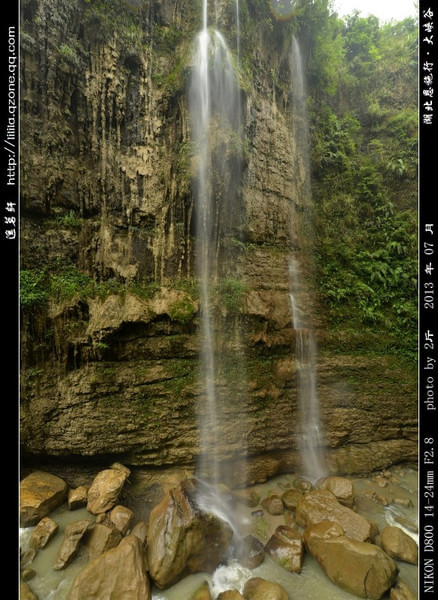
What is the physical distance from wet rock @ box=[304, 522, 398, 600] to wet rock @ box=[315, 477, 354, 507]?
4.45 feet

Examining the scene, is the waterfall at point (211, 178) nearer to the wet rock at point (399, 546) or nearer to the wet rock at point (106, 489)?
the wet rock at point (106, 489)

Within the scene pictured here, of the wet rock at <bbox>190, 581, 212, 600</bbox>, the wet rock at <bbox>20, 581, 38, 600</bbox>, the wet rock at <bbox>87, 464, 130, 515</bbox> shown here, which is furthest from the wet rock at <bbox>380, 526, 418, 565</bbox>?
the wet rock at <bbox>20, 581, 38, 600</bbox>

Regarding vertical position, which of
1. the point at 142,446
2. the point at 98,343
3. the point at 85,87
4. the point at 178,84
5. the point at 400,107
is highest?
the point at 400,107

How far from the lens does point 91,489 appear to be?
5.05 metres

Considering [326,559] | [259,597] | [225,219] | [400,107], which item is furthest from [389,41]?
[259,597]

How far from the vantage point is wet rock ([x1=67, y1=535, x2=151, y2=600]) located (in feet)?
11.3

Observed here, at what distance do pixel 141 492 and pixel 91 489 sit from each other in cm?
99

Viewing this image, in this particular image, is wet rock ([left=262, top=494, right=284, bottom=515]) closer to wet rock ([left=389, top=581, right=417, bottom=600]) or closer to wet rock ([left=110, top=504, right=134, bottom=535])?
wet rock ([left=389, top=581, right=417, bottom=600])

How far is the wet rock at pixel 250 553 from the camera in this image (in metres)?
4.22

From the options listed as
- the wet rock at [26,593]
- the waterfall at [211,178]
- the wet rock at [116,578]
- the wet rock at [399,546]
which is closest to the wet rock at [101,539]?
the wet rock at [116,578]

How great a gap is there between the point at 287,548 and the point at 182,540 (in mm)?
1816

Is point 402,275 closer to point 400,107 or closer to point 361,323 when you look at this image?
point 361,323

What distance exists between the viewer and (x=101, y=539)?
4250 mm

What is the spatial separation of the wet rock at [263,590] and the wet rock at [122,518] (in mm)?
2166
